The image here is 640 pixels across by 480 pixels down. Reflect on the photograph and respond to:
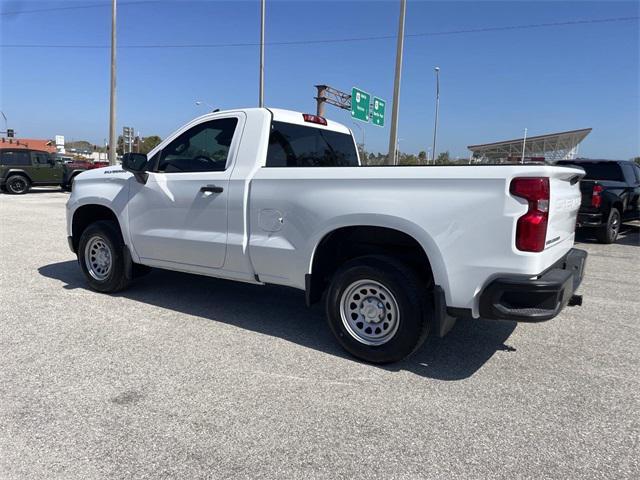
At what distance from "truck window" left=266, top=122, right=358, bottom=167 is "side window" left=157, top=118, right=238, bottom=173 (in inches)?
17.0

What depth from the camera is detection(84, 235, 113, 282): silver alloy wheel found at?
5.49m

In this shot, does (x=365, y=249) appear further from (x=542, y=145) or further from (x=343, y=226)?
(x=542, y=145)

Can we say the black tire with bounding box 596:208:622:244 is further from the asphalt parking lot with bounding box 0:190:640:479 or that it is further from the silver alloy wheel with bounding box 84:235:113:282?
the silver alloy wheel with bounding box 84:235:113:282

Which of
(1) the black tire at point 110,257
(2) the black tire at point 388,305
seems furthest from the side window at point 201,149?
(2) the black tire at point 388,305

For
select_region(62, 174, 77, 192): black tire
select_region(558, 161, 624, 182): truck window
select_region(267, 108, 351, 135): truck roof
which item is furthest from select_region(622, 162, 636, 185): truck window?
select_region(62, 174, 77, 192): black tire

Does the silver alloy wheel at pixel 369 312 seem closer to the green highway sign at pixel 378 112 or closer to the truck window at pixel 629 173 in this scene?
the truck window at pixel 629 173

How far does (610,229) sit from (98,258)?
390 inches

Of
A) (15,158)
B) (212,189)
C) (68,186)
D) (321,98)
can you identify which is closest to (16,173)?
(15,158)

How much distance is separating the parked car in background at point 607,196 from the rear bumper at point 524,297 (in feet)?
23.2

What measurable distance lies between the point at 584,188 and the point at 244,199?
786 cm

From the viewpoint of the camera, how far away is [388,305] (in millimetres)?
3707

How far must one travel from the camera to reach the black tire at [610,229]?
1017cm

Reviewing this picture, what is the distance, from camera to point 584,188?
375 inches

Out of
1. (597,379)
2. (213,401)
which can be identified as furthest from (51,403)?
(597,379)
